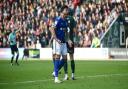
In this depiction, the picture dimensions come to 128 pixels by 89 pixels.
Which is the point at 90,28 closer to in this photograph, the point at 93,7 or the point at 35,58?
the point at 93,7

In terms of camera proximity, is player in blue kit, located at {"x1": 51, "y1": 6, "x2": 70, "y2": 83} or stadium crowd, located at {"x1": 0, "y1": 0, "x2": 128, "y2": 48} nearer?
player in blue kit, located at {"x1": 51, "y1": 6, "x2": 70, "y2": 83}

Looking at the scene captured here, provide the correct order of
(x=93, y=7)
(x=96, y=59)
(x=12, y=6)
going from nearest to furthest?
(x=96, y=59), (x=93, y=7), (x=12, y=6)

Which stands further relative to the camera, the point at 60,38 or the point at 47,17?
the point at 47,17

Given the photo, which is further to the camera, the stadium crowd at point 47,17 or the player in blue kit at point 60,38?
the stadium crowd at point 47,17

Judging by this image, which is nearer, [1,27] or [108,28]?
[108,28]

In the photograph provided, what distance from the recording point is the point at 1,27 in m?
41.3

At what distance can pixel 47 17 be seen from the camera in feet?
133

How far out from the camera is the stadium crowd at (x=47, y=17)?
A: 37844 millimetres

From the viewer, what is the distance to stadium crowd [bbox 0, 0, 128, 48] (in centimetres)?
3784

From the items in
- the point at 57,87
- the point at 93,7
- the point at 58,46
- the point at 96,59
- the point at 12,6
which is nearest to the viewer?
the point at 57,87

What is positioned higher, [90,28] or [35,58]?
[90,28]

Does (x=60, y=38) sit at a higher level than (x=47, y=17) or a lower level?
lower

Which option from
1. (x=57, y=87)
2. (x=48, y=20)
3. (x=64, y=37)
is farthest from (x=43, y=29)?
(x=57, y=87)

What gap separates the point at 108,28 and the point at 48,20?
5.33 meters
